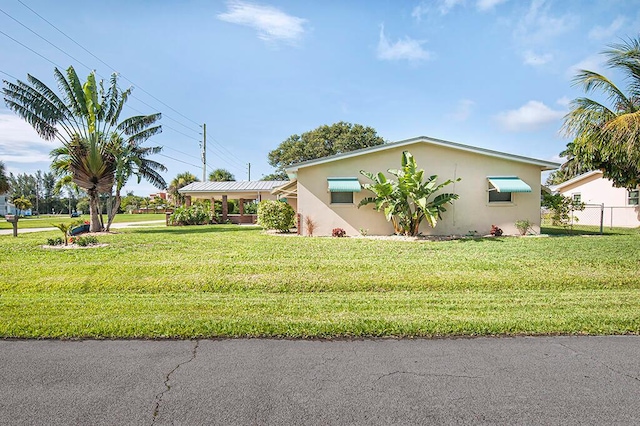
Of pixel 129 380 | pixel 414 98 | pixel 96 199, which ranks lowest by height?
pixel 129 380

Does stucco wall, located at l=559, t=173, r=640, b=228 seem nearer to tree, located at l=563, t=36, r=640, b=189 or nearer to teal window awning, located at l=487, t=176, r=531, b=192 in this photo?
teal window awning, located at l=487, t=176, r=531, b=192

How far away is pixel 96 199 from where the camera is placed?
18.0 m

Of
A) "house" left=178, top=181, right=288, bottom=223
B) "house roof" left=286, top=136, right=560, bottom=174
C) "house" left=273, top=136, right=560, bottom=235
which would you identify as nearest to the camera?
"house roof" left=286, top=136, right=560, bottom=174

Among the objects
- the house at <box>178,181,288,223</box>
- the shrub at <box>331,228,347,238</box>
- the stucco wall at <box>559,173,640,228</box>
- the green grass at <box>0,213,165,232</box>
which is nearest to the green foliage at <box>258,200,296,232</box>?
the shrub at <box>331,228,347,238</box>

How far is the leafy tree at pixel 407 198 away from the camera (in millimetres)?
13531

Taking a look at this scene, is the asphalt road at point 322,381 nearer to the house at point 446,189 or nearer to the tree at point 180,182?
the house at point 446,189

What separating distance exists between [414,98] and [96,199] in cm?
1560

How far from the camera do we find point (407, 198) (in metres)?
14.5

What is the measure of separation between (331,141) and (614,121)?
3641cm

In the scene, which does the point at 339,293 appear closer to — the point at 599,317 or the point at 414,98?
the point at 599,317

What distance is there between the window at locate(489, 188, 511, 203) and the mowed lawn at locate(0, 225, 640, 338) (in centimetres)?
423

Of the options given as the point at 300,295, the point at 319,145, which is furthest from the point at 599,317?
the point at 319,145

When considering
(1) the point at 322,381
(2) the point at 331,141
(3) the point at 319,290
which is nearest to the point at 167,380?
(1) the point at 322,381

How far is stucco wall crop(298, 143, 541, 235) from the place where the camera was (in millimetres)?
15391
